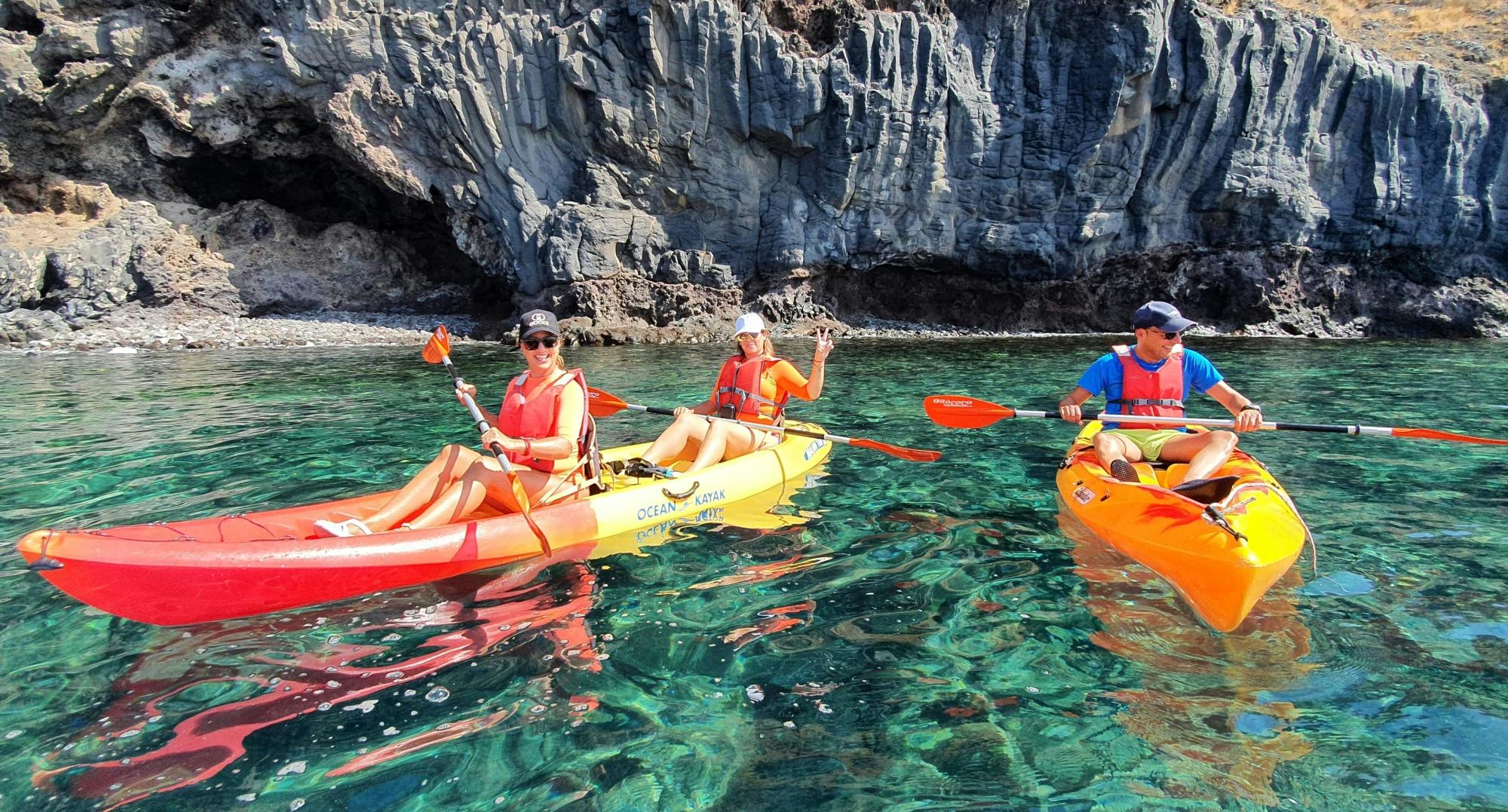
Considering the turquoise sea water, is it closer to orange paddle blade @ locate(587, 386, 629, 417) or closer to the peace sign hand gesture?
the peace sign hand gesture

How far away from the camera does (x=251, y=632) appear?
12.1 feet

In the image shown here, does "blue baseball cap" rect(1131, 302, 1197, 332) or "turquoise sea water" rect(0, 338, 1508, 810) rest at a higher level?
"blue baseball cap" rect(1131, 302, 1197, 332)

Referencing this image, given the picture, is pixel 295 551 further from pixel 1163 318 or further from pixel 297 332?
pixel 297 332

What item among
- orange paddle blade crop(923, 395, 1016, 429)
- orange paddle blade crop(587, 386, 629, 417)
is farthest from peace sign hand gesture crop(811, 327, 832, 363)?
orange paddle blade crop(587, 386, 629, 417)

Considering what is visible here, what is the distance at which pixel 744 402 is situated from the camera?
7004 millimetres

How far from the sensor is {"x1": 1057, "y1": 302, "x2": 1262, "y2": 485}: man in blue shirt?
5.05 meters

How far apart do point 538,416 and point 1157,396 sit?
433 cm

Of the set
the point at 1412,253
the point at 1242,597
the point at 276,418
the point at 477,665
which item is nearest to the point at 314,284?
the point at 276,418

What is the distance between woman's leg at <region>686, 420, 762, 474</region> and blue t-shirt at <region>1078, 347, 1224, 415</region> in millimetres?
2619

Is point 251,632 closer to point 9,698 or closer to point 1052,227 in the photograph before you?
point 9,698

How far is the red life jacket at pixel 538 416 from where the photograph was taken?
4.91m

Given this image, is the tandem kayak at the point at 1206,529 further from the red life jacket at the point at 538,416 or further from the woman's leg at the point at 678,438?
the red life jacket at the point at 538,416

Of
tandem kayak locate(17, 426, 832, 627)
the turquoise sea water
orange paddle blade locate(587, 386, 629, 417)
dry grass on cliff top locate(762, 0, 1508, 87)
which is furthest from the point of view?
dry grass on cliff top locate(762, 0, 1508, 87)

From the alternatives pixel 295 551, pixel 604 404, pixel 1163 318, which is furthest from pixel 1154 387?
pixel 295 551
